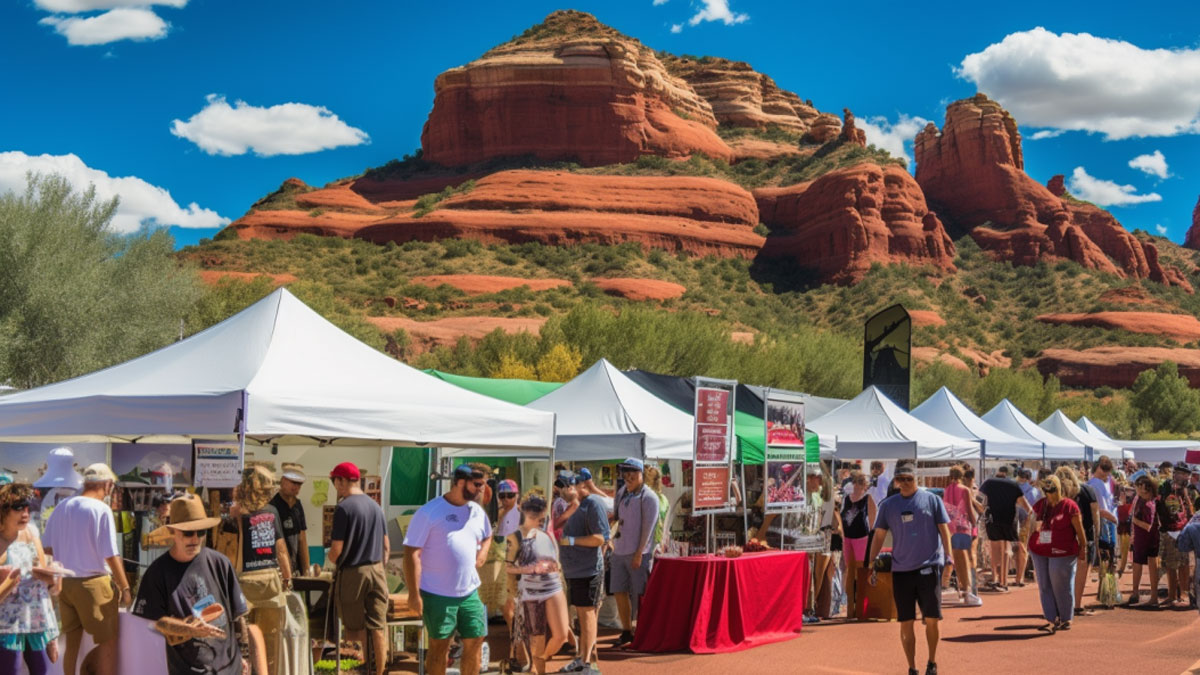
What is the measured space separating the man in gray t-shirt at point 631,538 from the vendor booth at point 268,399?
0.87m

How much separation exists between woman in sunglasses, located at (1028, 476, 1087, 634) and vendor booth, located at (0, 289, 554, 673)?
231 inches

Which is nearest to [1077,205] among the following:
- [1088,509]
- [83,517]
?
[1088,509]

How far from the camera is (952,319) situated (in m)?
95.0

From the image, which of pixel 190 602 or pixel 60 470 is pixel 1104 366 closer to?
pixel 60 470

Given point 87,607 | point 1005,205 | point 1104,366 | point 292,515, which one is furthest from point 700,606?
point 1005,205

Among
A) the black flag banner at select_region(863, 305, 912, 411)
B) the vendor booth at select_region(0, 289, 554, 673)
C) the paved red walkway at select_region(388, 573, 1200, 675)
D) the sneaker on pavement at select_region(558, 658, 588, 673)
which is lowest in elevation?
the paved red walkway at select_region(388, 573, 1200, 675)

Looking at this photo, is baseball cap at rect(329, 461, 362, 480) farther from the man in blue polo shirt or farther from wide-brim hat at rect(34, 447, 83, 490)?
the man in blue polo shirt

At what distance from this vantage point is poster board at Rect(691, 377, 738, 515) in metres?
12.3

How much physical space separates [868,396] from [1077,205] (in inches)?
4704

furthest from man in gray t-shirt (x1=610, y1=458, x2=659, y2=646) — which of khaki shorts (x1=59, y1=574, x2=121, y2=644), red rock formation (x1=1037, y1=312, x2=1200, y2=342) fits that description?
red rock formation (x1=1037, y1=312, x2=1200, y2=342)

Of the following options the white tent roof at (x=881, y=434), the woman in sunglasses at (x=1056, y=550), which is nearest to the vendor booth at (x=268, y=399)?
the woman in sunglasses at (x=1056, y=550)

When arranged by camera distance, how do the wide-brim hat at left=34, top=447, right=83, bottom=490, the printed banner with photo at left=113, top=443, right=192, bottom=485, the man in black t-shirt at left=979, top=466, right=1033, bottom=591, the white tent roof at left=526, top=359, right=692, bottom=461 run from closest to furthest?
the wide-brim hat at left=34, top=447, right=83, bottom=490 → the printed banner with photo at left=113, top=443, right=192, bottom=485 → the white tent roof at left=526, top=359, right=692, bottom=461 → the man in black t-shirt at left=979, top=466, right=1033, bottom=591

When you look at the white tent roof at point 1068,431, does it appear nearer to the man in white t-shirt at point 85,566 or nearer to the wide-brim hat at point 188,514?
the man in white t-shirt at point 85,566

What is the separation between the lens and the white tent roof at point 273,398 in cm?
880
